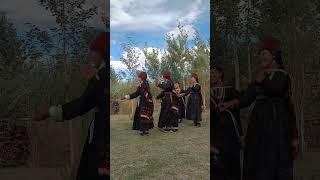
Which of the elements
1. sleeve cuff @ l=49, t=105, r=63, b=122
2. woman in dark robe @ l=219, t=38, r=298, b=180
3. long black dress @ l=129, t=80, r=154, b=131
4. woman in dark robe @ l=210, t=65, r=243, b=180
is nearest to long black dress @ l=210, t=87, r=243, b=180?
woman in dark robe @ l=210, t=65, r=243, b=180

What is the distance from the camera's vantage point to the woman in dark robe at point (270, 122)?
525cm

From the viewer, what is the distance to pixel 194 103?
5.86 m

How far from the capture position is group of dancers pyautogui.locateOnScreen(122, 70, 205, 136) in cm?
580

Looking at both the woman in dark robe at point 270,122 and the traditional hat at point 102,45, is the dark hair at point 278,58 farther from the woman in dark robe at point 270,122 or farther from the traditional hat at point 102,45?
the traditional hat at point 102,45

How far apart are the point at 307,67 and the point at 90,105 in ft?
8.49

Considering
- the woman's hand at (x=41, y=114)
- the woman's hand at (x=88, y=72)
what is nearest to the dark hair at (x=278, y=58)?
the woman's hand at (x=88, y=72)

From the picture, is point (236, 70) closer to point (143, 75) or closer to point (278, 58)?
point (278, 58)

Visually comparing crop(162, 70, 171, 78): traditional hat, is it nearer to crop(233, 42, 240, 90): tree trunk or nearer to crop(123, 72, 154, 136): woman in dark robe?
crop(123, 72, 154, 136): woman in dark robe

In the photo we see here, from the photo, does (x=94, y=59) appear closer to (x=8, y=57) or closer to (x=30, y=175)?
(x=8, y=57)

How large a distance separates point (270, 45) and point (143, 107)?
1767 millimetres

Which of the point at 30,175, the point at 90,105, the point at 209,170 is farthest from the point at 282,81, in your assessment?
the point at 30,175

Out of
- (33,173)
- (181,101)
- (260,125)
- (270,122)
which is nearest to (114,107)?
(181,101)

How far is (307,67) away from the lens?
550cm

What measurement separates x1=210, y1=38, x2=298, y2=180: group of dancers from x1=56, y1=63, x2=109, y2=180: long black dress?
1.27 metres
